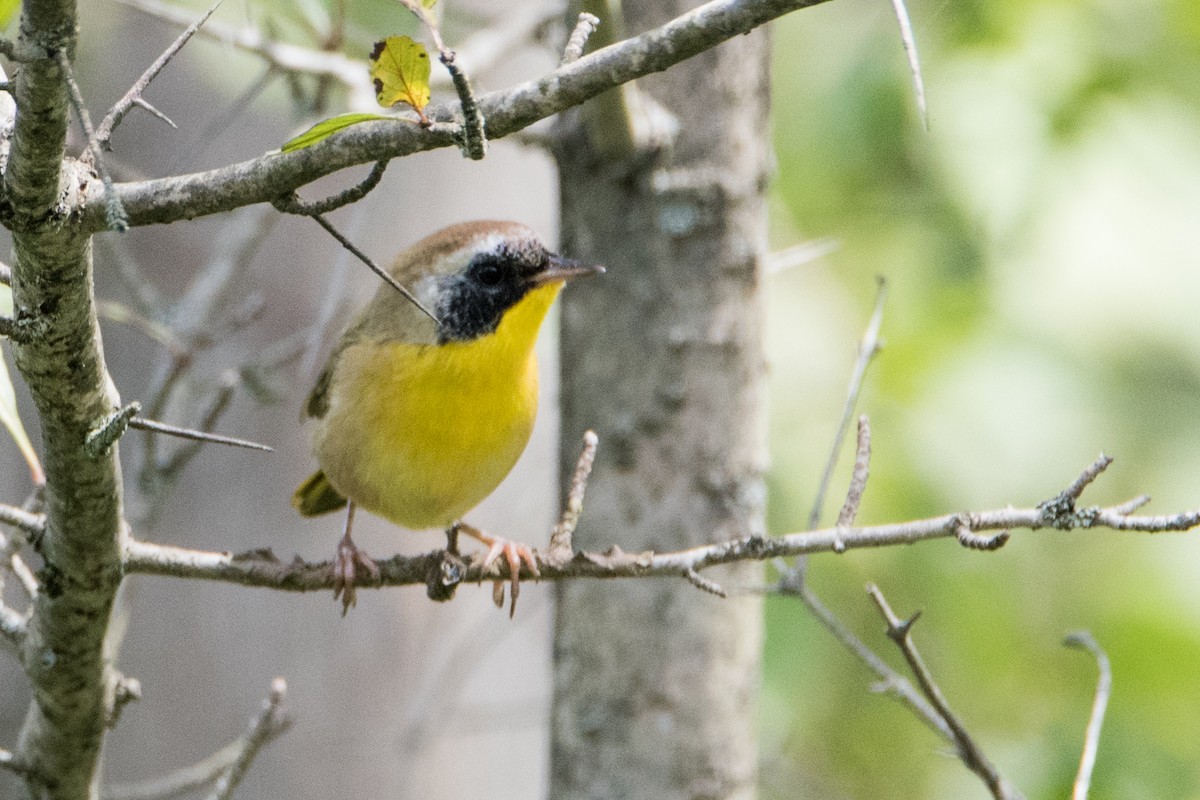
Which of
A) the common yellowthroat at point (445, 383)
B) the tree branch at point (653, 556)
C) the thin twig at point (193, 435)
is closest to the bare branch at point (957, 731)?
the tree branch at point (653, 556)

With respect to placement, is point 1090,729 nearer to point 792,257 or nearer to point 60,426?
point 792,257

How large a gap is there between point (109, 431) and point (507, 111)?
69 centimetres

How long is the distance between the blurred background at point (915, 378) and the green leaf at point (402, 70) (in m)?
1.23

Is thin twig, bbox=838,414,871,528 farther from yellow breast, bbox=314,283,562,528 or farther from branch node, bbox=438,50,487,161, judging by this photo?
yellow breast, bbox=314,283,562,528

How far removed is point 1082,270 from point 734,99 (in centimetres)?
140

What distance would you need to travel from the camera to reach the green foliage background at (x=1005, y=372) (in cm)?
368

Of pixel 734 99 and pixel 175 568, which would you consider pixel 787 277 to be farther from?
pixel 175 568

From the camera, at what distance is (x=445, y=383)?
312 centimetres

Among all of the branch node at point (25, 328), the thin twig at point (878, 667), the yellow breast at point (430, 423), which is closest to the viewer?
the branch node at point (25, 328)

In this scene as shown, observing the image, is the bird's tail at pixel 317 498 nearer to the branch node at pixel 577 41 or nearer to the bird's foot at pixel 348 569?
the bird's foot at pixel 348 569

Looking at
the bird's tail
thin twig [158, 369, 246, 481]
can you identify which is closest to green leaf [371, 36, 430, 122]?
thin twig [158, 369, 246, 481]

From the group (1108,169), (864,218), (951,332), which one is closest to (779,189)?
(864,218)

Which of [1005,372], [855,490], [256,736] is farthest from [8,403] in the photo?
[1005,372]

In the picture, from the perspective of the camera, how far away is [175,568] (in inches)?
81.8
